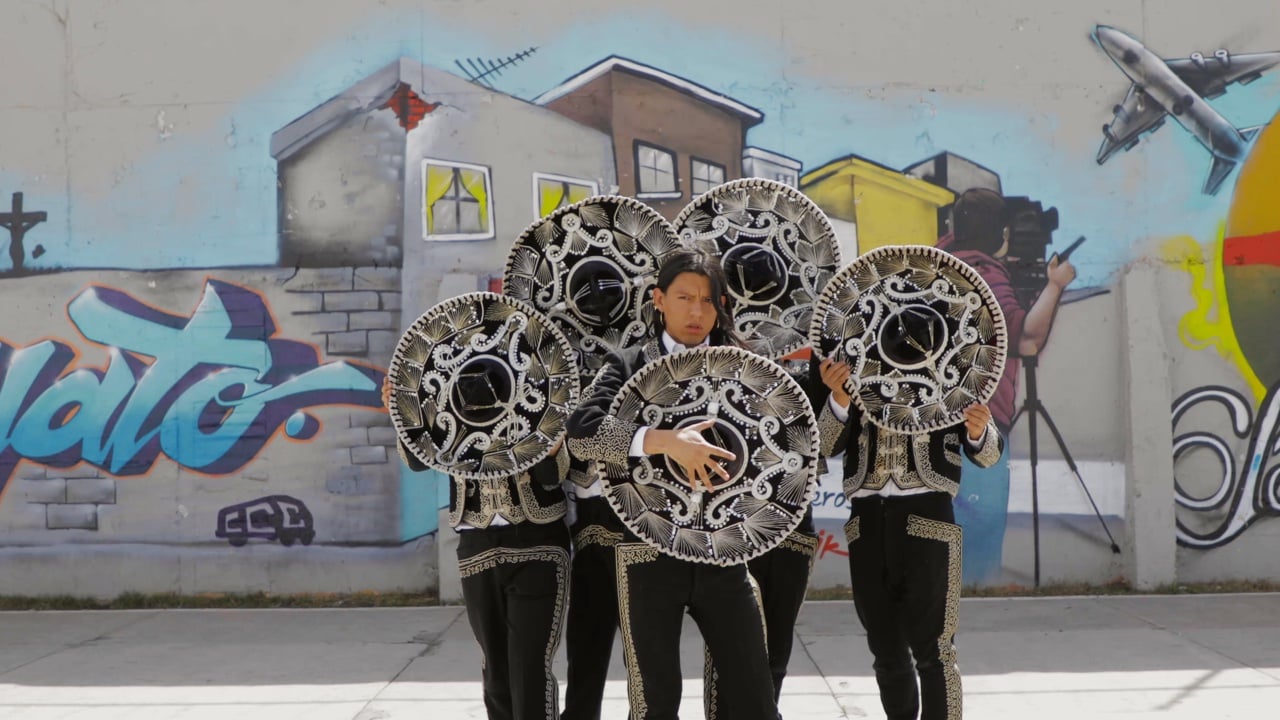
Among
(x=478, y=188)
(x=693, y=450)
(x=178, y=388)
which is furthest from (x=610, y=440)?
(x=178, y=388)

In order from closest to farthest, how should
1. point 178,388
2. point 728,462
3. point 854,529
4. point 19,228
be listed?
point 728,462
point 854,529
point 178,388
point 19,228

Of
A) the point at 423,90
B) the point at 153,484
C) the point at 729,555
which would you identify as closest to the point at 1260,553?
the point at 729,555

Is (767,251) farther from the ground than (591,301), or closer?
farther from the ground

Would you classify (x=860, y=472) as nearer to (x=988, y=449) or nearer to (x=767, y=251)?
(x=988, y=449)

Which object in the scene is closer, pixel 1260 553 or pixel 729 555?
pixel 729 555

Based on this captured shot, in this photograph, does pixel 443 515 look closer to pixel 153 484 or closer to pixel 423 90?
pixel 153 484

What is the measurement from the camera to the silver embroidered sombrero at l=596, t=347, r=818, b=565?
312 cm

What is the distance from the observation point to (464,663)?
5789 mm

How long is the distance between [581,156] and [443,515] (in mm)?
2456

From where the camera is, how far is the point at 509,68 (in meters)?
7.30

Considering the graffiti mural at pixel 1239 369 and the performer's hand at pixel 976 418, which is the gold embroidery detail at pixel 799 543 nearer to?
the performer's hand at pixel 976 418

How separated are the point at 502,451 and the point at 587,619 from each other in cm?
80

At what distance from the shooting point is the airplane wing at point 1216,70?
7211 millimetres

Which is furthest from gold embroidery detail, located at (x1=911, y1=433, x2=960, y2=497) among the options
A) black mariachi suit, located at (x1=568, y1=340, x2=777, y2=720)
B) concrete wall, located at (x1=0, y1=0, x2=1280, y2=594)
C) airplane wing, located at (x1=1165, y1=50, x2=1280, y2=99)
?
airplane wing, located at (x1=1165, y1=50, x2=1280, y2=99)
